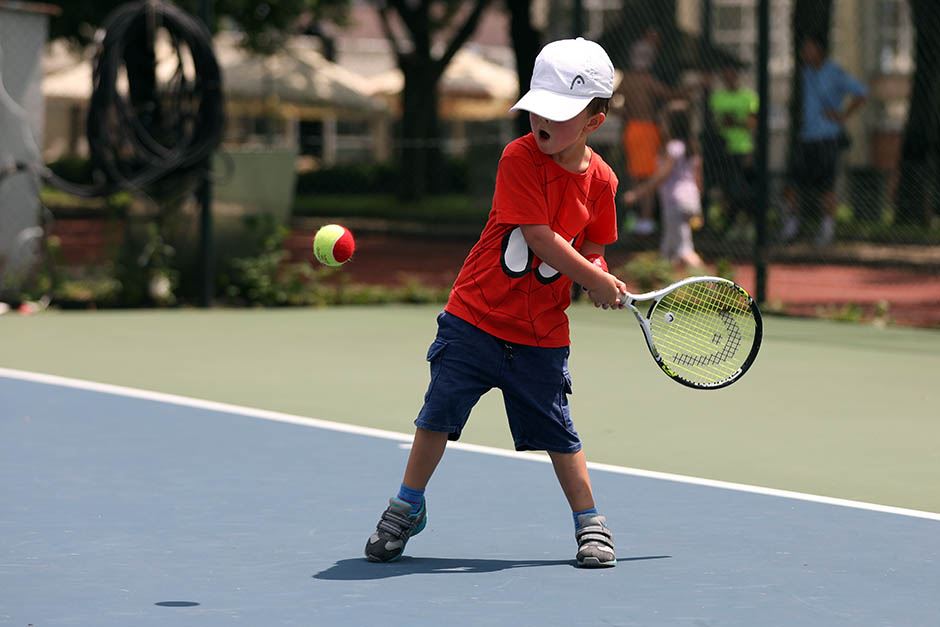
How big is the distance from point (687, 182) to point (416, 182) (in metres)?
15.5

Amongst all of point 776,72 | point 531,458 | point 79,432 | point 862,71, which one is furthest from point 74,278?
point 776,72

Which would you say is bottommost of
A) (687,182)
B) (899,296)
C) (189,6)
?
(899,296)

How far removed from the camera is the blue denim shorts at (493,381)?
18.1ft

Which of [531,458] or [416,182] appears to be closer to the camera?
[531,458]

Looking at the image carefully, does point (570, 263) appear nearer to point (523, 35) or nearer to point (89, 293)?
point (89, 293)

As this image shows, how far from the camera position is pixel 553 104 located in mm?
5328

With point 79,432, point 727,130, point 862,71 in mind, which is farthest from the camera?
point 862,71

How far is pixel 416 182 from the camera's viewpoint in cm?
3042

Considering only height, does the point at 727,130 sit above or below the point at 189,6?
below

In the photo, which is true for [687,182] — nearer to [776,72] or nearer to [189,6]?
[189,6]

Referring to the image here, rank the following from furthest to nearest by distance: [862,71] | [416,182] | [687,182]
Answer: [862,71], [416,182], [687,182]

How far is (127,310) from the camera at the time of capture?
13141mm

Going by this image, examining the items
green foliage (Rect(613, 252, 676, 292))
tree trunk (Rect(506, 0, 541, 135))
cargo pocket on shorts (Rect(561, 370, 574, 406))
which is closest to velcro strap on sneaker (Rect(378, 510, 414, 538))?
cargo pocket on shorts (Rect(561, 370, 574, 406))

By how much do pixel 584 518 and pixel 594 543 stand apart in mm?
137
